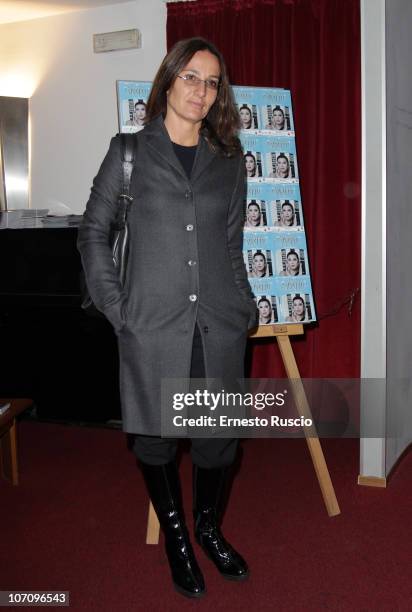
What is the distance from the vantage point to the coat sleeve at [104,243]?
1748 millimetres

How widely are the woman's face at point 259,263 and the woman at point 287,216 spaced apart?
15 cm

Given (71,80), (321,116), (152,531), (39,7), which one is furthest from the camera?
(71,80)

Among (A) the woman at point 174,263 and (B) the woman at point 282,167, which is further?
(B) the woman at point 282,167

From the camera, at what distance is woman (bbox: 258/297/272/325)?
2379 millimetres

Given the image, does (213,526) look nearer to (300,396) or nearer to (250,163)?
(300,396)

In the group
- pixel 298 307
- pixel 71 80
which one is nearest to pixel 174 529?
pixel 298 307

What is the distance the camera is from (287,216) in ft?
8.05

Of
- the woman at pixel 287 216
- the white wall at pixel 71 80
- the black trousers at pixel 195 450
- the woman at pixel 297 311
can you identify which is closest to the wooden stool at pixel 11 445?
the black trousers at pixel 195 450

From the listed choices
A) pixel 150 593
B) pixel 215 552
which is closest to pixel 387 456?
pixel 215 552

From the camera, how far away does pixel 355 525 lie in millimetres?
2338

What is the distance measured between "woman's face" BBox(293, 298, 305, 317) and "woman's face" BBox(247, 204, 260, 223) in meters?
0.34

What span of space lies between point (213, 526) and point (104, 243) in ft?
2.99

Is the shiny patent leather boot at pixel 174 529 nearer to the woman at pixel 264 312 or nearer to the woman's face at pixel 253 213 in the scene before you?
the woman at pixel 264 312

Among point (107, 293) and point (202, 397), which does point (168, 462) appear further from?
point (107, 293)
